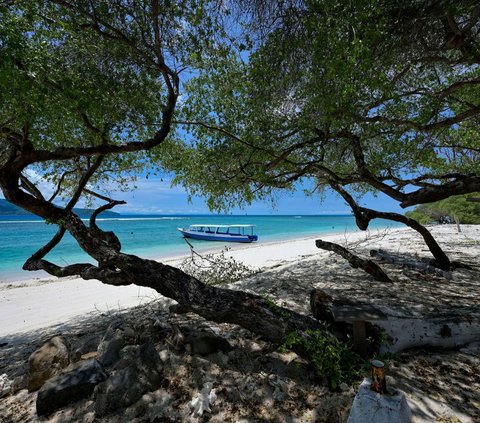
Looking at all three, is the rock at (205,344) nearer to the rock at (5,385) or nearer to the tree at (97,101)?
the tree at (97,101)

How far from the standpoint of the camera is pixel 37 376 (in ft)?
12.1

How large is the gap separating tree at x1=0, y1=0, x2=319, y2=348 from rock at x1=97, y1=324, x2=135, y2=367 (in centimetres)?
82

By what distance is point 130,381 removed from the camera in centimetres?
316

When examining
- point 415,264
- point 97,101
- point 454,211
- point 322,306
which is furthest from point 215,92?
point 454,211

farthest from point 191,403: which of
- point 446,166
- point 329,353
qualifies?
point 446,166

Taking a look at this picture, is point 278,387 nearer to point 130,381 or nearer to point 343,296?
point 130,381

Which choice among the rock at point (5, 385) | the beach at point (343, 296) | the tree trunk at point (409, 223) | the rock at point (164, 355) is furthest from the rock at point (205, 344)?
the tree trunk at point (409, 223)

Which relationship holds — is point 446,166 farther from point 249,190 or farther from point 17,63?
point 17,63

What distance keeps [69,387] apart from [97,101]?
440 cm

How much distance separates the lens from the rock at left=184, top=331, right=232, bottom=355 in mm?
3859

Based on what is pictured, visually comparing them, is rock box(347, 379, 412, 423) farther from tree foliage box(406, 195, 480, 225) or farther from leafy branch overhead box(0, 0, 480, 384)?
tree foliage box(406, 195, 480, 225)

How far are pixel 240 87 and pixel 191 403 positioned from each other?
244 inches

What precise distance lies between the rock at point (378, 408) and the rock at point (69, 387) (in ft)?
9.73

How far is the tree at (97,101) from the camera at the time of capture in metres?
3.89
